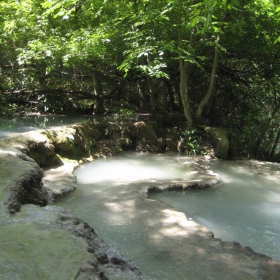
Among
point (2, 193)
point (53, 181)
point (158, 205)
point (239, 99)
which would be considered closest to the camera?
point (2, 193)

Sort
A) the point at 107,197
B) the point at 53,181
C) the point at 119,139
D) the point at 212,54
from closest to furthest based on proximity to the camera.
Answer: the point at 107,197, the point at 53,181, the point at 119,139, the point at 212,54

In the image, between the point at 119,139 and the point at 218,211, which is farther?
the point at 119,139

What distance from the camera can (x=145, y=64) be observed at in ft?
32.8

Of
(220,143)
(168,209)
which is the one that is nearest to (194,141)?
(220,143)

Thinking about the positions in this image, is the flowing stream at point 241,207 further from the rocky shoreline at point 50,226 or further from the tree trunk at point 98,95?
the tree trunk at point 98,95

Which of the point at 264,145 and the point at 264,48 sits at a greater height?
the point at 264,48

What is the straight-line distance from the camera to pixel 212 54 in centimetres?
1173

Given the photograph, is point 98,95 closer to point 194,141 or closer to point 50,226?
point 194,141

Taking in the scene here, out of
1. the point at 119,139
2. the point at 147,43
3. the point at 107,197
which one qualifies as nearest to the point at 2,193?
the point at 107,197

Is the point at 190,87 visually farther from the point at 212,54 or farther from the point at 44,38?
the point at 44,38

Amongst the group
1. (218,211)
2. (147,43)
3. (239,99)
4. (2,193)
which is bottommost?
(218,211)

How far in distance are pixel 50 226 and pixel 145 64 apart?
A: 7.84 meters

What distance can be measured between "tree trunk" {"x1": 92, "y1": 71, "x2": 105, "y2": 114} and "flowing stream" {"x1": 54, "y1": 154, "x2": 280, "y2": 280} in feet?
15.5

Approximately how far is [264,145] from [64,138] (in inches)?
342
